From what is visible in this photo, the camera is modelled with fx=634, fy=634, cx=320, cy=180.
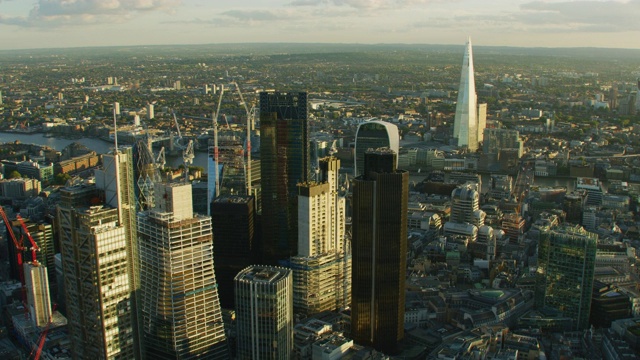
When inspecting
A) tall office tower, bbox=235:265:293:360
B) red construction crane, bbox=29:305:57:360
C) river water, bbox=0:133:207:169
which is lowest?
red construction crane, bbox=29:305:57:360

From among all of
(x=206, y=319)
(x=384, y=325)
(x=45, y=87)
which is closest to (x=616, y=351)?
(x=384, y=325)

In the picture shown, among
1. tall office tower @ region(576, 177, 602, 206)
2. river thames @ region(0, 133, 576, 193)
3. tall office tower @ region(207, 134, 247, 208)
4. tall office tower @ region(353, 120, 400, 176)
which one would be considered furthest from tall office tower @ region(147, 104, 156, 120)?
tall office tower @ region(576, 177, 602, 206)

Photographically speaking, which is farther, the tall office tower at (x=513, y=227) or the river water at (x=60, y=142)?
the river water at (x=60, y=142)

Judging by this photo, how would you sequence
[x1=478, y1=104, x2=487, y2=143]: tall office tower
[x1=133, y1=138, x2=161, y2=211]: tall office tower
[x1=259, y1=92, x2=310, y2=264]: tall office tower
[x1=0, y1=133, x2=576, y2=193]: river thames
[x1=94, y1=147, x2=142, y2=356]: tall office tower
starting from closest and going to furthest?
[x1=94, y1=147, x2=142, y2=356]: tall office tower → [x1=133, y1=138, x2=161, y2=211]: tall office tower → [x1=259, y1=92, x2=310, y2=264]: tall office tower → [x1=0, y1=133, x2=576, y2=193]: river thames → [x1=478, y1=104, x2=487, y2=143]: tall office tower

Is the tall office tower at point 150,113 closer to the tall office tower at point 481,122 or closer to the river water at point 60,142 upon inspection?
the river water at point 60,142

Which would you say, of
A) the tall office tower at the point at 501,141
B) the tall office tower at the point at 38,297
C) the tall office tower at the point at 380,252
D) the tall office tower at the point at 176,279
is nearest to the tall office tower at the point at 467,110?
the tall office tower at the point at 501,141

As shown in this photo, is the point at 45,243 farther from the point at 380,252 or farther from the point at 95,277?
the point at 380,252

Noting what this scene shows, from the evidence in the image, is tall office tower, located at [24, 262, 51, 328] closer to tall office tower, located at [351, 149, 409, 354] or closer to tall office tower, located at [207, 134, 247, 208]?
tall office tower, located at [207, 134, 247, 208]

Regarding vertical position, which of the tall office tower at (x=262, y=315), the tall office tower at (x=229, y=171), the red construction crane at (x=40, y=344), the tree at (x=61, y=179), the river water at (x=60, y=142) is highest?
the tall office tower at (x=229, y=171)
